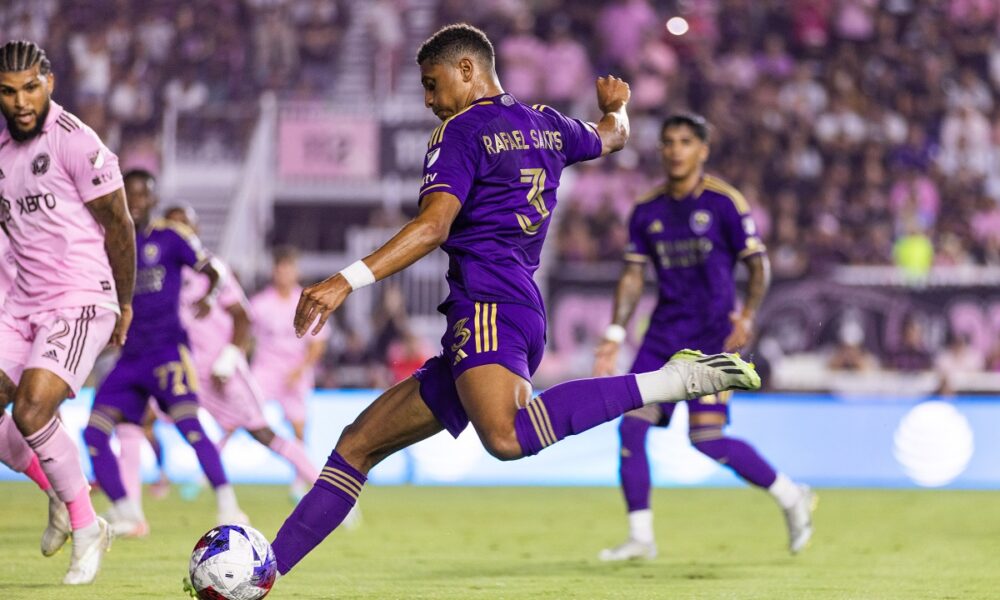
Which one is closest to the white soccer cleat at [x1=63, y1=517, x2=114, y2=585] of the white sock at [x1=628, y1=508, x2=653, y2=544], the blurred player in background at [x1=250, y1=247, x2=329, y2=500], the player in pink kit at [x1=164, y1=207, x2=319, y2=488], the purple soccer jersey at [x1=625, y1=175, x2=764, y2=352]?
the white sock at [x1=628, y1=508, x2=653, y2=544]

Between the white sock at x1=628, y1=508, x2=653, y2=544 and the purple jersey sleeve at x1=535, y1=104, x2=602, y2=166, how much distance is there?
10.8 feet

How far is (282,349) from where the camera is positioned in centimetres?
1468

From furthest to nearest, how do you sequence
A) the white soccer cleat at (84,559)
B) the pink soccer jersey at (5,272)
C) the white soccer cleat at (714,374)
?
the pink soccer jersey at (5,272)
the white soccer cleat at (84,559)
the white soccer cleat at (714,374)

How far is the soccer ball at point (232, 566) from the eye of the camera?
5.70 m

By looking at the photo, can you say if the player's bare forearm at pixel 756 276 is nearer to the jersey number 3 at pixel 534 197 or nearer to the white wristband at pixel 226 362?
the jersey number 3 at pixel 534 197

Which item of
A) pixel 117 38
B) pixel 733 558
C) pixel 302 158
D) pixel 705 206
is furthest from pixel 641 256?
pixel 117 38

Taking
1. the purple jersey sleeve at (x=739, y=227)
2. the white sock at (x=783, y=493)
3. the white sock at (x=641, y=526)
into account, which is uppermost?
the purple jersey sleeve at (x=739, y=227)

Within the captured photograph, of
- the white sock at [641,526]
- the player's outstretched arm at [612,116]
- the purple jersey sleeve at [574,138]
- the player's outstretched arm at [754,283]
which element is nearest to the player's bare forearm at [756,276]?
the player's outstretched arm at [754,283]

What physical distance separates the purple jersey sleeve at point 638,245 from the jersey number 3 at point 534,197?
338 cm

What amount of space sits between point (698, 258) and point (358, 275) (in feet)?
14.3

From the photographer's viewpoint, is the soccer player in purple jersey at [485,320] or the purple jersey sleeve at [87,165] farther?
the purple jersey sleeve at [87,165]

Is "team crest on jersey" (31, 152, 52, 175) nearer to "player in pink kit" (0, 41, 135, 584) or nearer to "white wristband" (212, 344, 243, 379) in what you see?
"player in pink kit" (0, 41, 135, 584)

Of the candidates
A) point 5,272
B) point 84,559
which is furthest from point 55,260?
point 5,272

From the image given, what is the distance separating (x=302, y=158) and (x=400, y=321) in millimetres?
3862
